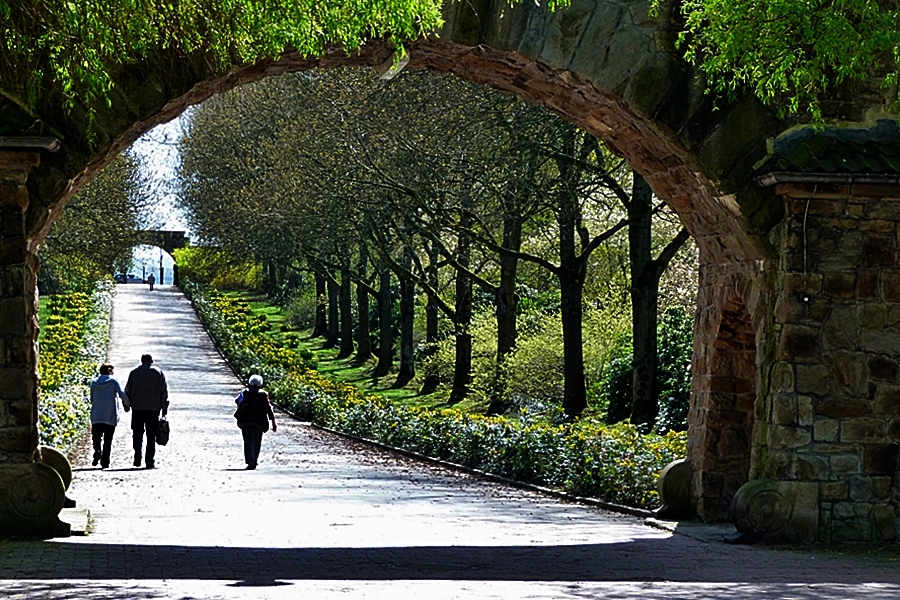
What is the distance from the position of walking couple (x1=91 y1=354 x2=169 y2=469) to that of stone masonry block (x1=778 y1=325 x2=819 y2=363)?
10.0m

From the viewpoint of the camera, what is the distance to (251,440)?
22.1 metres

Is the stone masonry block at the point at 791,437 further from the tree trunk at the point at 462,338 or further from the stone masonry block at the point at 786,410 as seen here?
the tree trunk at the point at 462,338

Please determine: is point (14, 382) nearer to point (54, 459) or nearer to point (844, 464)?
point (54, 459)

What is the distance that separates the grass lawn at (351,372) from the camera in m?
37.8

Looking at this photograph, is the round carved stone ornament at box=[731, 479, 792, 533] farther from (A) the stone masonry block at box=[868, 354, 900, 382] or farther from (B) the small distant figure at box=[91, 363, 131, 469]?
(B) the small distant figure at box=[91, 363, 131, 469]

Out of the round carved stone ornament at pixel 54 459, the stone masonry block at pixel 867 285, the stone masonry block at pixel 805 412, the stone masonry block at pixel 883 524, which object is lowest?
the stone masonry block at pixel 883 524

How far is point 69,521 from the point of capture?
1262 centimetres

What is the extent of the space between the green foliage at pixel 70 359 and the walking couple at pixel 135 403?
741mm

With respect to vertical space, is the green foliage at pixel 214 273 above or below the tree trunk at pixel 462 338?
above

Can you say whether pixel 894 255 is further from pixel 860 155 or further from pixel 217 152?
pixel 217 152

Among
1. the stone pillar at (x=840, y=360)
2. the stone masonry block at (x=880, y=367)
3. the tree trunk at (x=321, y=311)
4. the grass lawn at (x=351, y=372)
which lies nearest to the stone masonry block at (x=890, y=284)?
the stone pillar at (x=840, y=360)

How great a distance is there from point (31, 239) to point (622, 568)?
5.32 metres

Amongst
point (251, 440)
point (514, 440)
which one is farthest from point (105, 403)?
point (514, 440)

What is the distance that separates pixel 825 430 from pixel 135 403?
11008 millimetres
